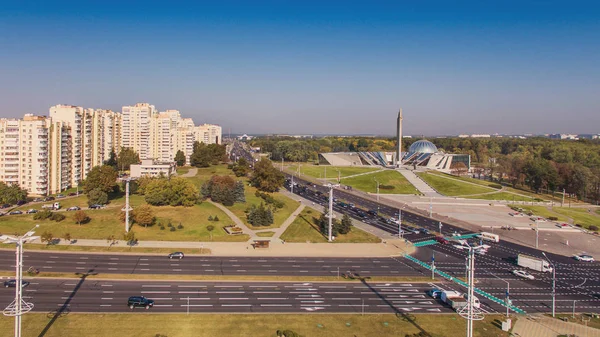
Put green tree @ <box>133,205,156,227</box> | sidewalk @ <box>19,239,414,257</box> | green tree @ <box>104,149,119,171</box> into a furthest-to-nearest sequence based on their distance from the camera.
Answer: green tree @ <box>104,149,119,171</box>, green tree @ <box>133,205,156,227</box>, sidewalk @ <box>19,239,414,257</box>

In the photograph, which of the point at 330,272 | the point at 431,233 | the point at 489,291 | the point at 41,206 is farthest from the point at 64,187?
the point at 489,291

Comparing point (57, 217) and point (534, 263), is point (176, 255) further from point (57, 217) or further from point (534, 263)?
point (534, 263)

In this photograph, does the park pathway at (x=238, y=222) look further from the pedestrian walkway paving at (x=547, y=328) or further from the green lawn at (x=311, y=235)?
the pedestrian walkway paving at (x=547, y=328)

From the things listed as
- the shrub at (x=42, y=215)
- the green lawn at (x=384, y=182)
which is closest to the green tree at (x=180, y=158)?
the green lawn at (x=384, y=182)

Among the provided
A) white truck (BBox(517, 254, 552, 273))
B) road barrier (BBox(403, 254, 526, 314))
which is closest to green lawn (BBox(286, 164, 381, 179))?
road barrier (BBox(403, 254, 526, 314))

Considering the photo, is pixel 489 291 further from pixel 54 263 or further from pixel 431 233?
pixel 54 263

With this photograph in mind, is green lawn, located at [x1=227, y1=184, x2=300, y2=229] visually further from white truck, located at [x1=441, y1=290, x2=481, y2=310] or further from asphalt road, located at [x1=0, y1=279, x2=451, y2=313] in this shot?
white truck, located at [x1=441, y1=290, x2=481, y2=310]
